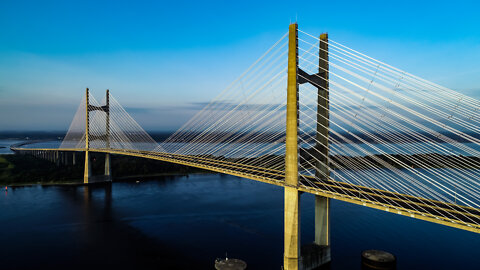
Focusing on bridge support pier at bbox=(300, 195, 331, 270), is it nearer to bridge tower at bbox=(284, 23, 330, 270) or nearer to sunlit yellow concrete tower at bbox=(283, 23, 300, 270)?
bridge tower at bbox=(284, 23, 330, 270)

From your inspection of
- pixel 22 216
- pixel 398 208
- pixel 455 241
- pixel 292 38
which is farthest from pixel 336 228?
pixel 22 216

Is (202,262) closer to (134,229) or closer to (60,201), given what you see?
(134,229)

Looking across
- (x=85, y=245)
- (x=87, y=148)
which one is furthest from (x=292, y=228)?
(x=87, y=148)

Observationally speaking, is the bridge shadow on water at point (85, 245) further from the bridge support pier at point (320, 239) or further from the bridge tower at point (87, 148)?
the bridge tower at point (87, 148)

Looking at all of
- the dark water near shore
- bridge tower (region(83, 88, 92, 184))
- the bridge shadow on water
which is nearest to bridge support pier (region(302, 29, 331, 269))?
the dark water near shore

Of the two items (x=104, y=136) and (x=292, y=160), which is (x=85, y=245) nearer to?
(x=292, y=160)

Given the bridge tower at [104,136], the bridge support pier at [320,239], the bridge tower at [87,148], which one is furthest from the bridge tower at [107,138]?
the bridge support pier at [320,239]
